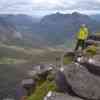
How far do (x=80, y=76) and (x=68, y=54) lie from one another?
16.4 meters

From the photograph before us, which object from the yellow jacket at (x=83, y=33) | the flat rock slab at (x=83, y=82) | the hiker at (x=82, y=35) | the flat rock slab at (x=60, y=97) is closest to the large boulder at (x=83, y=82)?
the flat rock slab at (x=83, y=82)

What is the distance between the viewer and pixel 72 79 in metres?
29.5

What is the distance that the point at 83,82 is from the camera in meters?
29.1

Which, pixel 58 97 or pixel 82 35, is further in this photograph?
pixel 82 35

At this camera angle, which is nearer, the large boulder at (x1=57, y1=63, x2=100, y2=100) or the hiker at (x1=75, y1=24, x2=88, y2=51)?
the large boulder at (x1=57, y1=63, x2=100, y2=100)

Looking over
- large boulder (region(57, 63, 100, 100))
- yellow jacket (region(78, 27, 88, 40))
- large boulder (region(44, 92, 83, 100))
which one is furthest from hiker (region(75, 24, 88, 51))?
large boulder (region(44, 92, 83, 100))

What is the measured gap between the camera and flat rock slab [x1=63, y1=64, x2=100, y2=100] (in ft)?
93.0

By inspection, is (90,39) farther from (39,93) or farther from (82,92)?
(82,92)

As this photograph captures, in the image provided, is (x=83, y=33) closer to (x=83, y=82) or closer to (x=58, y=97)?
(x=83, y=82)

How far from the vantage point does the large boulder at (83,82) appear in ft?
93.0

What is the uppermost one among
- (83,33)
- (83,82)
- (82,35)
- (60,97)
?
(83,33)

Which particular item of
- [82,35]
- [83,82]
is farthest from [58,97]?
[82,35]

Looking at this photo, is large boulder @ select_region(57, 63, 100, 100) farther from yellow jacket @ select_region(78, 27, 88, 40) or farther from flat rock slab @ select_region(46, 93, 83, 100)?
yellow jacket @ select_region(78, 27, 88, 40)

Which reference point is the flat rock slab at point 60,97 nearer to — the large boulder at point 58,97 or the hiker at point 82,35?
the large boulder at point 58,97
